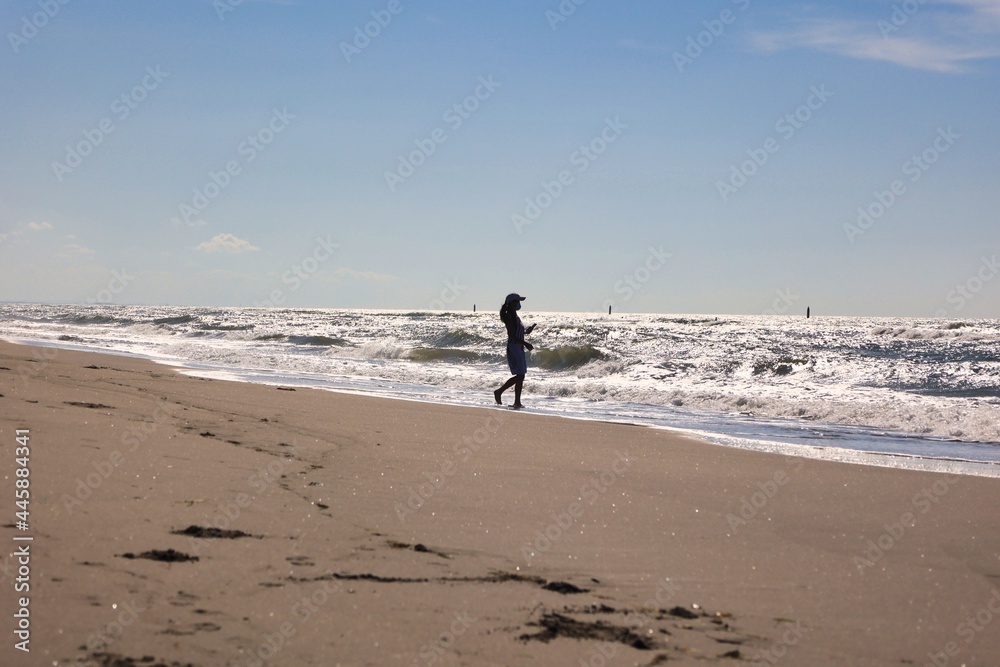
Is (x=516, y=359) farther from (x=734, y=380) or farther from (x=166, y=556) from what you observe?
(x=166, y=556)

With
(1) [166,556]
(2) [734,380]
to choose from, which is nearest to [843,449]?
(1) [166,556]

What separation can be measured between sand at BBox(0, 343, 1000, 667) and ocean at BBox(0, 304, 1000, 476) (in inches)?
130

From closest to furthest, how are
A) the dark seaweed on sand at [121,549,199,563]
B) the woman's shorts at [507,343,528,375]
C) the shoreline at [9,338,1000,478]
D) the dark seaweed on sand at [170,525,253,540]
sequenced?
the dark seaweed on sand at [121,549,199,563] < the dark seaweed on sand at [170,525,253,540] < the shoreline at [9,338,1000,478] < the woman's shorts at [507,343,528,375]

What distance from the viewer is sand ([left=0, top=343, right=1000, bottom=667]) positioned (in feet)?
8.64

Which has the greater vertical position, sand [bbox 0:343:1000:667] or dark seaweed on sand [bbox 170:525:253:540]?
dark seaweed on sand [bbox 170:525:253:540]

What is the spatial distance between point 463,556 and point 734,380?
15025mm

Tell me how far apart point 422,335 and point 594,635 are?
32.2m

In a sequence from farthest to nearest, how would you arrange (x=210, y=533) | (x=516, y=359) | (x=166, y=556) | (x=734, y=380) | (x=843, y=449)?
1. (x=734, y=380)
2. (x=516, y=359)
3. (x=843, y=449)
4. (x=210, y=533)
5. (x=166, y=556)

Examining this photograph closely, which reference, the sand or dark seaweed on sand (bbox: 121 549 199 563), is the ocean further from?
dark seaweed on sand (bbox: 121 549 199 563)

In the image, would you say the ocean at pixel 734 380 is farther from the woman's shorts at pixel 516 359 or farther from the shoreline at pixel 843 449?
the woman's shorts at pixel 516 359

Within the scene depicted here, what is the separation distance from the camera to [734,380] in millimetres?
17656

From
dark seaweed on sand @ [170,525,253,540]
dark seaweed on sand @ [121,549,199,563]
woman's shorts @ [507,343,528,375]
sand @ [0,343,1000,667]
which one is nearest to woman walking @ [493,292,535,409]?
woman's shorts @ [507,343,528,375]

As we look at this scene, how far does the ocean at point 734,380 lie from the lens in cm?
998

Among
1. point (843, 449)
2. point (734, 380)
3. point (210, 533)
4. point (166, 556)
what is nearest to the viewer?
point (166, 556)
